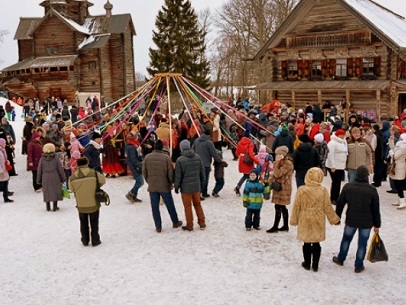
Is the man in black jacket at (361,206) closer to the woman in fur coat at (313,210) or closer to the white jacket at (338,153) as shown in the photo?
the woman in fur coat at (313,210)

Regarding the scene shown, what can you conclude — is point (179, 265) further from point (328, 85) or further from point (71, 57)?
point (71, 57)

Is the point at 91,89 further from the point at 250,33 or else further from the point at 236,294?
the point at 236,294

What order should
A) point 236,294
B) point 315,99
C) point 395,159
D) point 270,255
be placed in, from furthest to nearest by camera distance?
1. point 315,99
2. point 395,159
3. point 270,255
4. point 236,294

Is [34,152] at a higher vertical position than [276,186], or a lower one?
higher

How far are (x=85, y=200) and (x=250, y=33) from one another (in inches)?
1414

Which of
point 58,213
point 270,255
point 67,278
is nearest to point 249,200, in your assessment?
point 270,255

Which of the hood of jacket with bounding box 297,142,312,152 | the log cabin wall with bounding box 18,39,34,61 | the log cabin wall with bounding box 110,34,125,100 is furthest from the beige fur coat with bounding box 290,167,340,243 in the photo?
the log cabin wall with bounding box 18,39,34,61

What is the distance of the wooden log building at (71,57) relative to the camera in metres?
38.6

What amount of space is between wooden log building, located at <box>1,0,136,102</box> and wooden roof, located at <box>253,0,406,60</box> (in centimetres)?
1732

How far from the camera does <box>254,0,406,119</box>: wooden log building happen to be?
23.5 m

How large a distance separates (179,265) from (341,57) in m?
21.8

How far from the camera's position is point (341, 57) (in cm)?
2516

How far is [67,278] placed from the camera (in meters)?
6.13

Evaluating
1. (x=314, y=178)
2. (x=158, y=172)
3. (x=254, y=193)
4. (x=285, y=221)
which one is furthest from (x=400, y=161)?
(x=158, y=172)
